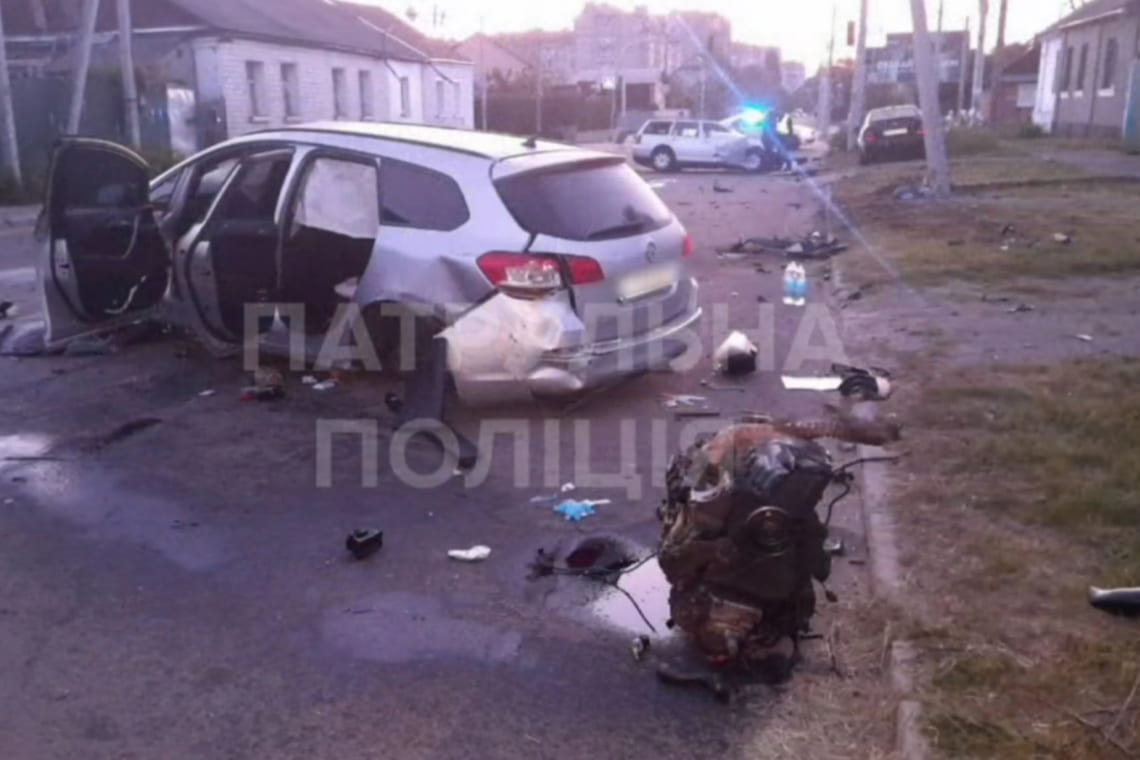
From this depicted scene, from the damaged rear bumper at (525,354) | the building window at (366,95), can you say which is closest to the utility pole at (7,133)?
the damaged rear bumper at (525,354)

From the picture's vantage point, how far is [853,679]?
3.57m

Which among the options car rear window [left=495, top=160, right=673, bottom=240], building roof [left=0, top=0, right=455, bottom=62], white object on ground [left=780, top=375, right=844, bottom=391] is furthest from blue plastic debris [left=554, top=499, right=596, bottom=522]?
building roof [left=0, top=0, right=455, bottom=62]

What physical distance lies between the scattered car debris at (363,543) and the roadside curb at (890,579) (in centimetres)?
211

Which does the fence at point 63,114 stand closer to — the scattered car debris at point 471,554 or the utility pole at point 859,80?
the scattered car debris at point 471,554

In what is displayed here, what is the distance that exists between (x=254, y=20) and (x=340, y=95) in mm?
5926

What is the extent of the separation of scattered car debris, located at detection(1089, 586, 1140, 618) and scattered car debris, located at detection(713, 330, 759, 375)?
3873mm

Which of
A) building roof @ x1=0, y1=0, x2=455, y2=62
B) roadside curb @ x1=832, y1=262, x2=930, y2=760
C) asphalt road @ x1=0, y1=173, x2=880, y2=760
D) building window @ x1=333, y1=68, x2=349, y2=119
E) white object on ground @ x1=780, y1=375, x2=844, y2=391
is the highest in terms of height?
building roof @ x1=0, y1=0, x2=455, y2=62

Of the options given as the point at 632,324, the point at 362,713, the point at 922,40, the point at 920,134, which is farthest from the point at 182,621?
the point at 920,134

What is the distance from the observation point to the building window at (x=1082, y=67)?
39.1 m

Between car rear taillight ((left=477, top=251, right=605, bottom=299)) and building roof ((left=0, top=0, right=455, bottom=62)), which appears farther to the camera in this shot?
building roof ((left=0, top=0, right=455, bottom=62))

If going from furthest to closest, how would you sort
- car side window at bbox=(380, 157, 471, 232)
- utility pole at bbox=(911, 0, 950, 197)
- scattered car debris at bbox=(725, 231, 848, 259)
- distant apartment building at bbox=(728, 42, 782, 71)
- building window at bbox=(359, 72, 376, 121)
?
distant apartment building at bbox=(728, 42, 782, 71)
building window at bbox=(359, 72, 376, 121)
utility pole at bbox=(911, 0, 950, 197)
scattered car debris at bbox=(725, 231, 848, 259)
car side window at bbox=(380, 157, 471, 232)

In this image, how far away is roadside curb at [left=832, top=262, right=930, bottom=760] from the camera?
315cm

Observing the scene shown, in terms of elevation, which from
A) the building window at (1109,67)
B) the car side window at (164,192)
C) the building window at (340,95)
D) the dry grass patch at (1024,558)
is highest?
the building window at (1109,67)

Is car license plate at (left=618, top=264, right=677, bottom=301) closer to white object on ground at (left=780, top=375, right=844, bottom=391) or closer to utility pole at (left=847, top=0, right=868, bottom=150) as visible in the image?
white object on ground at (left=780, top=375, right=844, bottom=391)
